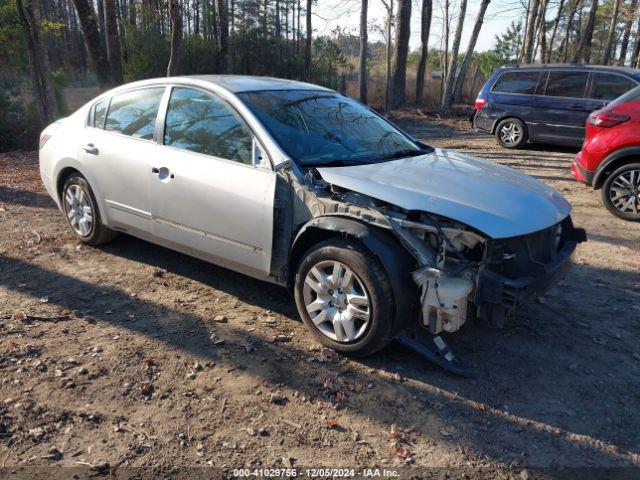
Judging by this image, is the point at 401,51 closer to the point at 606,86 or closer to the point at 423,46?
the point at 423,46

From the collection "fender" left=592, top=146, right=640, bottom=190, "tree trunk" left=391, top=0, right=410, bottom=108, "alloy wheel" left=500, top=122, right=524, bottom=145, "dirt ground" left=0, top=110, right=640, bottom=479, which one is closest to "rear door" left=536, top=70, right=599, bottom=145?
"alloy wheel" left=500, top=122, right=524, bottom=145

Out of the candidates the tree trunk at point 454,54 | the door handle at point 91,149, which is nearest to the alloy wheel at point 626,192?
the door handle at point 91,149

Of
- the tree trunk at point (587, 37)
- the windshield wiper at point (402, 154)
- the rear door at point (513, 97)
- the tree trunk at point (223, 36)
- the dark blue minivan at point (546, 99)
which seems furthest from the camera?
the tree trunk at point (587, 37)

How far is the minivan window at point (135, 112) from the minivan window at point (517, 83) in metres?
9.05

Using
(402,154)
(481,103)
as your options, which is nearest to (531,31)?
(481,103)

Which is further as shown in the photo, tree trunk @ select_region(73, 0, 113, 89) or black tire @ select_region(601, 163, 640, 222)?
Result: tree trunk @ select_region(73, 0, 113, 89)

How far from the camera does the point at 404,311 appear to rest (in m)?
3.42

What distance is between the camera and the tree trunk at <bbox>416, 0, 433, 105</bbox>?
25047mm

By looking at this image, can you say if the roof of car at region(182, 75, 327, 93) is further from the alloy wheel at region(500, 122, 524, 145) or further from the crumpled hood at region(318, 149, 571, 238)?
the alloy wheel at region(500, 122, 524, 145)

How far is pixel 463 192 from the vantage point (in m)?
3.60

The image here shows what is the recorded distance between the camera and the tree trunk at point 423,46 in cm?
2505

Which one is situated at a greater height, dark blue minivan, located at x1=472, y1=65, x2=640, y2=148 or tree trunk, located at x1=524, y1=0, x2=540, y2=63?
tree trunk, located at x1=524, y1=0, x2=540, y2=63

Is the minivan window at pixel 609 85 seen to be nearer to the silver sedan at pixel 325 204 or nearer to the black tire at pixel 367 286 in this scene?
the silver sedan at pixel 325 204

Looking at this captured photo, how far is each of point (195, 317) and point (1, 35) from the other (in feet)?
67.2
